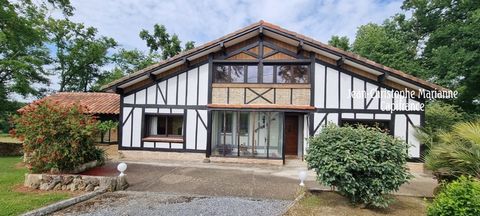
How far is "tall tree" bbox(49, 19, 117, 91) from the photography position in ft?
85.4

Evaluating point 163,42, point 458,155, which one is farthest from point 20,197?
point 163,42

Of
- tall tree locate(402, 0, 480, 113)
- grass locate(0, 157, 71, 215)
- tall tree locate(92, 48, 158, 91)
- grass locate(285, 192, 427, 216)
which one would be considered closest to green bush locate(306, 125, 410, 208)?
grass locate(285, 192, 427, 216)

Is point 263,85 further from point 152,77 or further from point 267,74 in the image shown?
point 152,77

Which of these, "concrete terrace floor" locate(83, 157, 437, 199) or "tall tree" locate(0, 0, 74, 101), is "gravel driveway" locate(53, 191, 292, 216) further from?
"tall tree" locate(0, 0, 74, 101)

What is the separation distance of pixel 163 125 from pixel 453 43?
1780cm

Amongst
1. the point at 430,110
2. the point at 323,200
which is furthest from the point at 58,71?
the point at 430,110

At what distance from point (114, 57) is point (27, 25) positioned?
13926mm

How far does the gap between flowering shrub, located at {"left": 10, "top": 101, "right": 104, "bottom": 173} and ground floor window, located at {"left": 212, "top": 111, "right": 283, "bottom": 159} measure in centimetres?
560

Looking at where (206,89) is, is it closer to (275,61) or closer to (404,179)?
(275,61)

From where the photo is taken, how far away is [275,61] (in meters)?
11.1

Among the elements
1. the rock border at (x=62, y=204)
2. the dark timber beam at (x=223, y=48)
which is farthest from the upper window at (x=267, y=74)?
the rock border at (x=62, y=204)

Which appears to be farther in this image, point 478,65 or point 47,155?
point 478,65

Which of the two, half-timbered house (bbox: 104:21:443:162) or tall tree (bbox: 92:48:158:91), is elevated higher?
tall tree (bbox: 92:48:158:91)

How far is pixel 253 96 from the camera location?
36.8 ft
